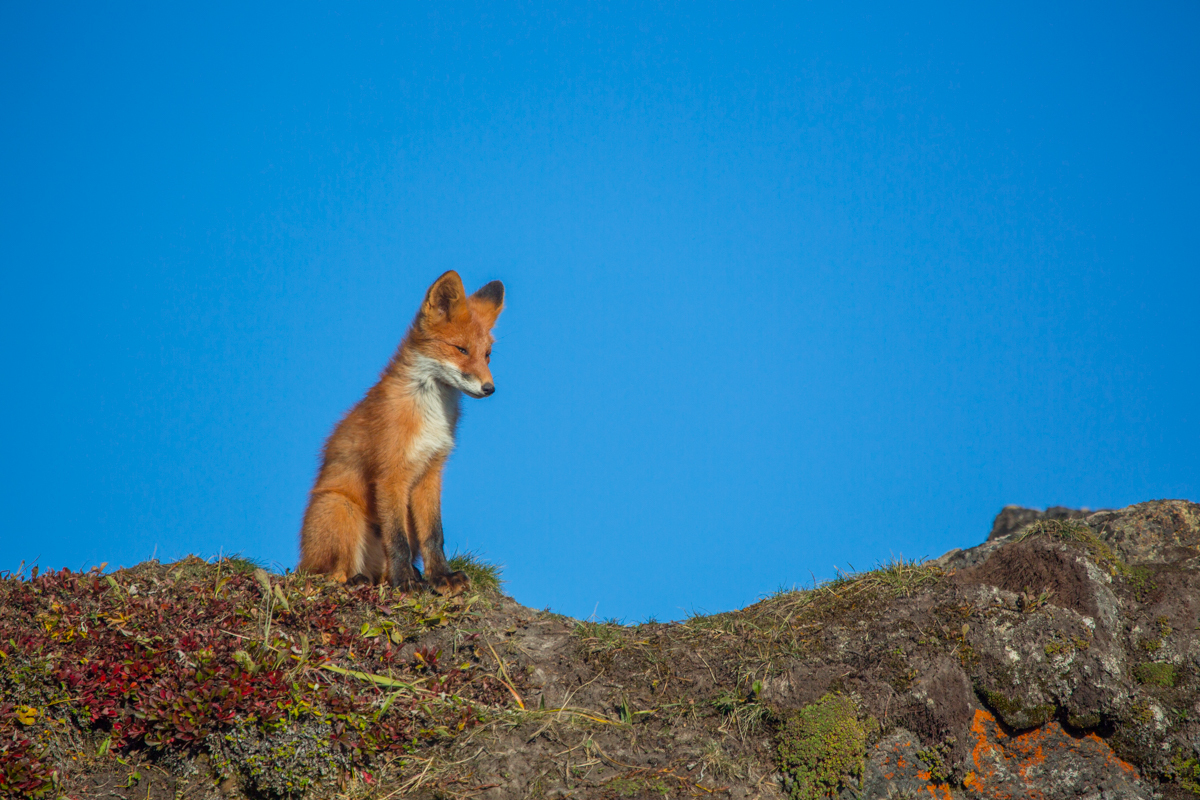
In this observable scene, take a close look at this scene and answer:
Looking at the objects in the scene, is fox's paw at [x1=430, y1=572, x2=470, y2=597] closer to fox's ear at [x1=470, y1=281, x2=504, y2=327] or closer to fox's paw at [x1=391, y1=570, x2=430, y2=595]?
fox's paw at [x1=391, y1=570, x2=430, y2=595]

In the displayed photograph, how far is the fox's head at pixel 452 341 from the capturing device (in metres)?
7.03

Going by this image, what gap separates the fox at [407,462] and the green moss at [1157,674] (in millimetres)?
5054

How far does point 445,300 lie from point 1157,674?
6031 mm

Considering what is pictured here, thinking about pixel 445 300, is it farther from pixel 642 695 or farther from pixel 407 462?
pixel 642 695

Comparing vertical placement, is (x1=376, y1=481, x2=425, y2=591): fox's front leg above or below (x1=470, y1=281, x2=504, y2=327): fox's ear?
below

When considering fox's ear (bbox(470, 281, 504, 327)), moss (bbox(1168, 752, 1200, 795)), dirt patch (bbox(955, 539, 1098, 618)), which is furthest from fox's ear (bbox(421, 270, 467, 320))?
moss (bbox(1168, 752, 1200, 795))

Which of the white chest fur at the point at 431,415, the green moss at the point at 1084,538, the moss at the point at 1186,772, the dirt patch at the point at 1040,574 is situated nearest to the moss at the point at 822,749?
the dirt patch at the point at 1040,574

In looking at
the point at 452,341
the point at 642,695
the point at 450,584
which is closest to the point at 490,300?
the point at 452,341

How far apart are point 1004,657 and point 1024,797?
84 cm

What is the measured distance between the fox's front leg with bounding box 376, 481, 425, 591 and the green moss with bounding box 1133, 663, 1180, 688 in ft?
17.4

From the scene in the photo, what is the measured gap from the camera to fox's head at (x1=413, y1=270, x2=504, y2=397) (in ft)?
23.1

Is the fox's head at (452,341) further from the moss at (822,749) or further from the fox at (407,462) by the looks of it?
the moss at (822,749)

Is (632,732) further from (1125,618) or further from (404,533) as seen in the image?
(1125,618)

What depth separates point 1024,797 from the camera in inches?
192
